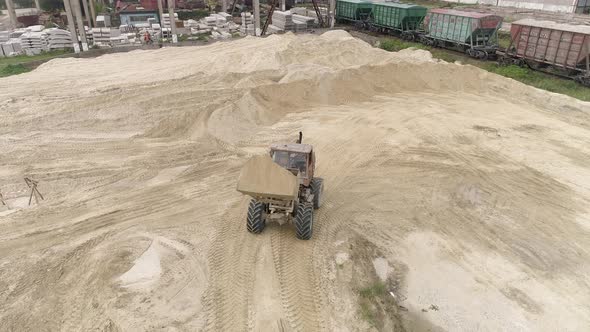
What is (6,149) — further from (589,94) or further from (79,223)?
(589,94)

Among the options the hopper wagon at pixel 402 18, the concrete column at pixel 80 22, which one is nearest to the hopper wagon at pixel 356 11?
the hopper wagon at pixel 402 18

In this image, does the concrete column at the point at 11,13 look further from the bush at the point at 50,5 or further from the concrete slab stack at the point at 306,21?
the concrete slab stack at the point at 306,21

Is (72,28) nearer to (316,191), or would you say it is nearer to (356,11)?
(356,11)

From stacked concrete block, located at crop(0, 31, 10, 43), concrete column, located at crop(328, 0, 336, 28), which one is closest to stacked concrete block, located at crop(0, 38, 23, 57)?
stacked concrete block, located at crop(0, 31, 10, 43)

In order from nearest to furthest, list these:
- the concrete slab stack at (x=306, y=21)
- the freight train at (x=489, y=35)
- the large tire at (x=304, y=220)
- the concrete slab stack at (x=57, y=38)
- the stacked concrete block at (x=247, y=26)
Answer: the large tire at (x=304, y=220)
the freight train at (x=489, y=35)
the concrete slab stack at (x=57, y=38)
the stacked concrete block at (x=247, y=26)
the concrete slab stack at (x=306, y=21)

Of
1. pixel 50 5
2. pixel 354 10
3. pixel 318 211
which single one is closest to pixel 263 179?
pixel 318 211

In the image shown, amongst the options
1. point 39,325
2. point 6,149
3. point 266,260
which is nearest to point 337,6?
point 6,149
